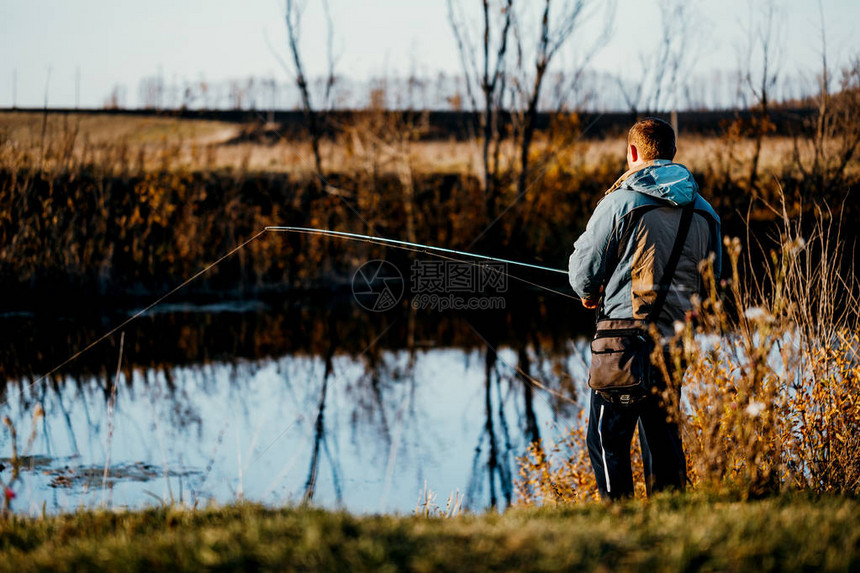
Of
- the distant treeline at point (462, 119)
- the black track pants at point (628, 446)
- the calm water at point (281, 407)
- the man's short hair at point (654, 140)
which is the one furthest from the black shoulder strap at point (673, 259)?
the distant treeline at point (462, 119)

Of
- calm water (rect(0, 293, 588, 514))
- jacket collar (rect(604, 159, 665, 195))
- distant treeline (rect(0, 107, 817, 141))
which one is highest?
distant treeline (rect(0, 107, 817, 141))

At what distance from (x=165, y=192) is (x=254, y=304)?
3.09m

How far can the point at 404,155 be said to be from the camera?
18.2 meters

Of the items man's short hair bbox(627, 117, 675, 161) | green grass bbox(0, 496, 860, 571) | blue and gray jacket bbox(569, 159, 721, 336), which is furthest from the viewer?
man's short hair bbox(627, 117, 675, 161)

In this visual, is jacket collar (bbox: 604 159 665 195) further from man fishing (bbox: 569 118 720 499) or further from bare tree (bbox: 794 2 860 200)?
bare tree (bbox: 794 2 860 200)

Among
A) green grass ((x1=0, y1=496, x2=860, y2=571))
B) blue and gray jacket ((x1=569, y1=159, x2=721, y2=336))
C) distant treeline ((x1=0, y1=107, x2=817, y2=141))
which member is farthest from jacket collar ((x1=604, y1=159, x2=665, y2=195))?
distant treeline ((x1=0, y1=107, x2=817, y2=141))

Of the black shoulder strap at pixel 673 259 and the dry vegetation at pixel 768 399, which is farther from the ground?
the black shoulder strap at pixel 673 259

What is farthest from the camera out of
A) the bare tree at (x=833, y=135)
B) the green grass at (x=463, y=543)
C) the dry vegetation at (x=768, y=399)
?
the bare tree at (x=833, y=135)

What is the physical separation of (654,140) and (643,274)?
2.08ft

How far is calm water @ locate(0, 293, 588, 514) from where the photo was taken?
719 centimetres

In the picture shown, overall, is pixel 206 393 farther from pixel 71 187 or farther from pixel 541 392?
pixel 71 187

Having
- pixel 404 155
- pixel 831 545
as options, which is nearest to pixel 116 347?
pixel 404 155

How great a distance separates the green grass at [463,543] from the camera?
2672mm

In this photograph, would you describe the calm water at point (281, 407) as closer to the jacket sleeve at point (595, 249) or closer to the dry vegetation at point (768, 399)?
the dry vegetation at point (768, 399)
